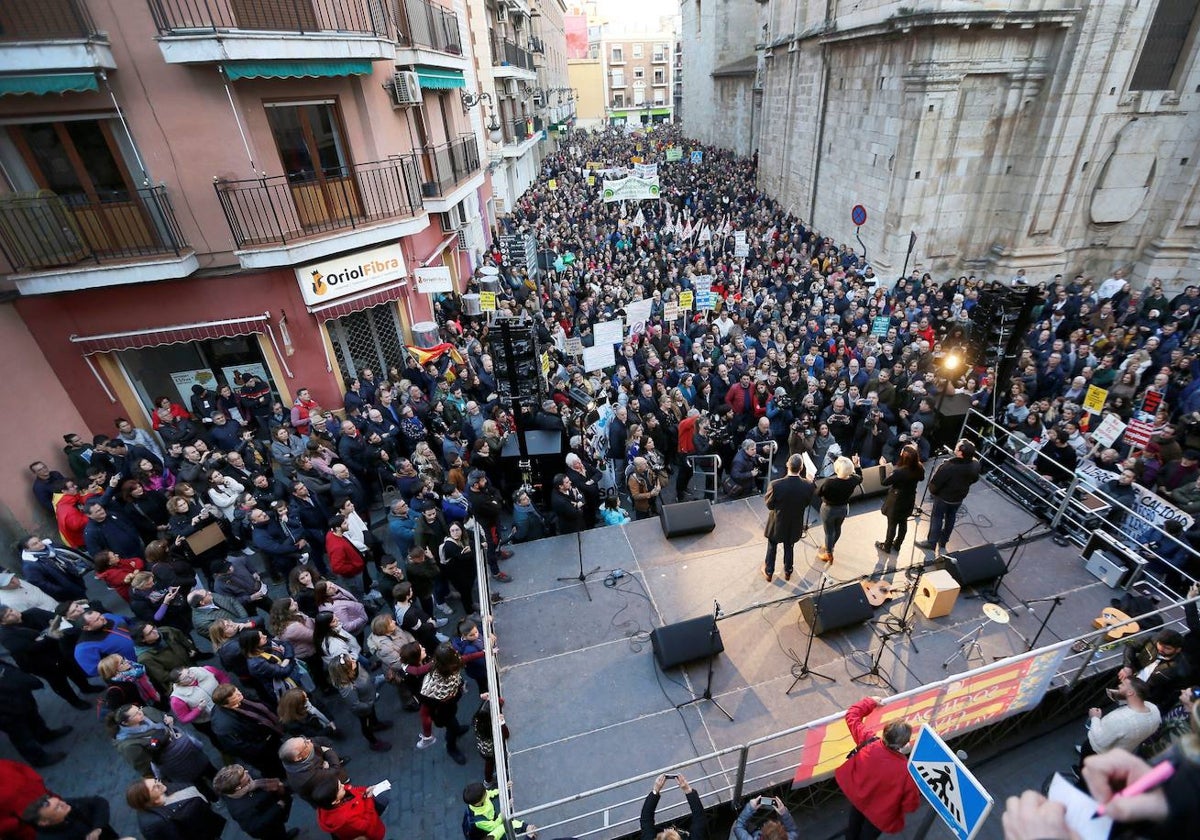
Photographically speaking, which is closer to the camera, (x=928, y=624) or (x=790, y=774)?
(x=790, y=774)

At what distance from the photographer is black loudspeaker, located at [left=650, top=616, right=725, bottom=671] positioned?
21.6 feet

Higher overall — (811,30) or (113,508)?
(811,30)

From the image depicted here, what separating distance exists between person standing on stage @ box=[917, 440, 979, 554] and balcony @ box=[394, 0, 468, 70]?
51.8 feet

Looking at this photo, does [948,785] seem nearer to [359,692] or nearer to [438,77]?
[359,692]

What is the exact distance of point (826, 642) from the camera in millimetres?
7016

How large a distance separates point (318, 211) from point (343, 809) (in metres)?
11.5

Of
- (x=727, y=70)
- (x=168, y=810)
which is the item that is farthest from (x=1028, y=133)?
(x=727, y=70)

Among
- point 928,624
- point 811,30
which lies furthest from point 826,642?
point 811,30

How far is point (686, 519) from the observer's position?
874 centimetres

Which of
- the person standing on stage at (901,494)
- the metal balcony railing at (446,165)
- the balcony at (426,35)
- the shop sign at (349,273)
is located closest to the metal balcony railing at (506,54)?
the balcony at (426,35)

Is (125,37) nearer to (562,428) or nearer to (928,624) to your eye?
(562,428)

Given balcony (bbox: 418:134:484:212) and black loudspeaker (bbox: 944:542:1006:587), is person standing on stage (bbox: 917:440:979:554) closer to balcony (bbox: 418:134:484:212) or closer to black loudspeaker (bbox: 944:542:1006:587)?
black loudspeaker (bbox: 944:542:1006:587)

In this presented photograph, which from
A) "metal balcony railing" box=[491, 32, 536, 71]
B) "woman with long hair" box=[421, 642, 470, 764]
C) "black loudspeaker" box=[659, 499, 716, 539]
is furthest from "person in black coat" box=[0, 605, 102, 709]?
"metal balcony railing" box=[491, 32, 536, 71]

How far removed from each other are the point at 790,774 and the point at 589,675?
2.38 m
